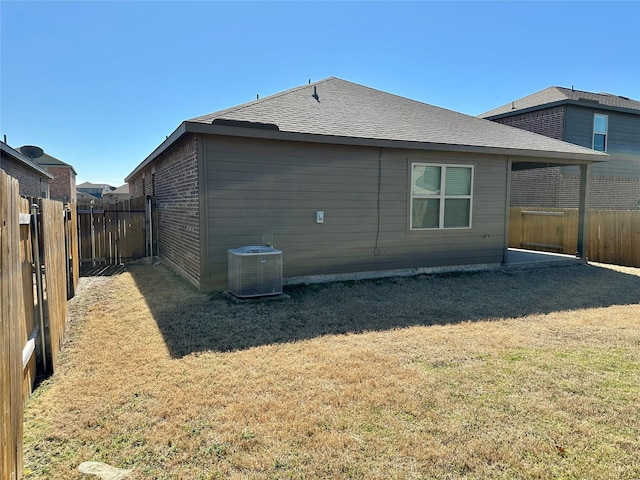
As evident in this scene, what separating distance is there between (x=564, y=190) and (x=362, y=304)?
1294cm

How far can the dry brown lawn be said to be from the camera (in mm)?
2369

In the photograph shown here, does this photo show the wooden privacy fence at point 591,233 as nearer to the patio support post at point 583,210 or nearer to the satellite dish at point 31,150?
the patio support post at point 583,210

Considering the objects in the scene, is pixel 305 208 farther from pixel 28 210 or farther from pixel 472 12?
pixel 472 12

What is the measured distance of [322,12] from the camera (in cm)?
957

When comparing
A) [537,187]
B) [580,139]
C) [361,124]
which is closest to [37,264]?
[361,124]

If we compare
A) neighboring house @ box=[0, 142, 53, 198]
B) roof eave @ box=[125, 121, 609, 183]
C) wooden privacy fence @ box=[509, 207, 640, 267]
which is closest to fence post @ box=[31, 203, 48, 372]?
roof eave @ box=[125, 121, 609, 183]

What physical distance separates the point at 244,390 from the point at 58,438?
4.21ft

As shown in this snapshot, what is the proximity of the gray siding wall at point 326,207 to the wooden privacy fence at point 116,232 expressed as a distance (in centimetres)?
550

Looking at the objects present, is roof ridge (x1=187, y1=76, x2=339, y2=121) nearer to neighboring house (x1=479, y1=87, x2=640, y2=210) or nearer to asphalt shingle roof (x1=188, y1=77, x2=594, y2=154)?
asphalt shingle roof (x1=188, y1=77, x2=594, y2=154)

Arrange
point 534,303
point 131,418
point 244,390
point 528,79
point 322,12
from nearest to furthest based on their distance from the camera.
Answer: point 131,418, point 244,390, point 534,303, point 322,12, point 528,79

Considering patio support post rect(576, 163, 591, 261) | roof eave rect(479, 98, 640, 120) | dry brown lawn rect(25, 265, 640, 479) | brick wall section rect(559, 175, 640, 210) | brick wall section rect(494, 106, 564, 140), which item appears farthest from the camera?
brick wall section rect(559, 175, 640, 210)

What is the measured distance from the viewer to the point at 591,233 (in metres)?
11.8

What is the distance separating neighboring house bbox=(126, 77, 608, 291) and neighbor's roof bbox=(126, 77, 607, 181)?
3 centimetres

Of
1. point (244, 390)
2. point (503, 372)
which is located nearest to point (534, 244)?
point (503, 372)
